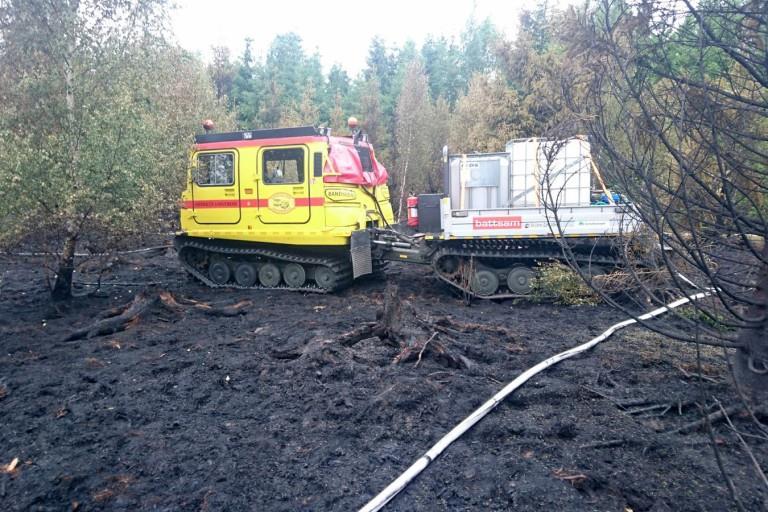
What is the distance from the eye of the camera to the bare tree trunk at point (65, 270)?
9.14 metres

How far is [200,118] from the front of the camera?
18109mm

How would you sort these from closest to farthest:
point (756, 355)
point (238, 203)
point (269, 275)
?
point (756, 355) < point (238, 203) < point (269, 275)

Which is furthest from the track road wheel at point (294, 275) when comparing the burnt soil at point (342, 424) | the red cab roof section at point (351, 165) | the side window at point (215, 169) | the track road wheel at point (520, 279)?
the track road wheel at point (520, 279)

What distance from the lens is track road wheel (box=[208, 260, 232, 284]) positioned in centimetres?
1149

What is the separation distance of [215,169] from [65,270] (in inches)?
131

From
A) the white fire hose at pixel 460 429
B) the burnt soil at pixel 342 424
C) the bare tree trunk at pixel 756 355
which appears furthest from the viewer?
the bare tree trunk at pixel 756 355

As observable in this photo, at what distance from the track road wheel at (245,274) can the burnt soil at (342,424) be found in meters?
3.56

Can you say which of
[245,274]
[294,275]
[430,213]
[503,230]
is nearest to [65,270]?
[245,274]

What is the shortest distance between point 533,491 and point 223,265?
924 cm

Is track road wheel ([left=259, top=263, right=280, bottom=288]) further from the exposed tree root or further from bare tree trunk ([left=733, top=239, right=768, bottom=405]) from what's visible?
bare tree trunk ([left=733, top=239, right=768, bottom=405])

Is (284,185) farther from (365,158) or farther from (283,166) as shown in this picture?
(365,158)

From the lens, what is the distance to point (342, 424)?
452 centimetres

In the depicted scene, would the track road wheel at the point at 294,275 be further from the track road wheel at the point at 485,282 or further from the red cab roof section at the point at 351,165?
the track road wheel at the point at 485,282

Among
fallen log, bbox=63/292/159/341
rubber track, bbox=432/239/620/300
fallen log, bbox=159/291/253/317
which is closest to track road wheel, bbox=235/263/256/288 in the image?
fallen log, bbox=159/291/253/317
